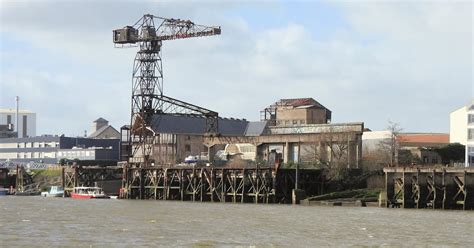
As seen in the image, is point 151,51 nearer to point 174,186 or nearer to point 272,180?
point 174,186

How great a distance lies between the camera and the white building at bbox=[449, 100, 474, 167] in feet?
373

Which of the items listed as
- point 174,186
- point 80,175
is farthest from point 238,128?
point 174,186

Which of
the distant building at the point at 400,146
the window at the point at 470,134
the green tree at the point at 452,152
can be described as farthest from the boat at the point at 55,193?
the window at the point at 470,134

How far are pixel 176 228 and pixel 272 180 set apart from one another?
46.3m

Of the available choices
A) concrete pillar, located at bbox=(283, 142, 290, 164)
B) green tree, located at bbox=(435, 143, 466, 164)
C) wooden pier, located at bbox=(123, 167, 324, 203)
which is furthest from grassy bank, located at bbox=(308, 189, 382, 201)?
green tree, located at bbox=(435, 143, 466, 164)

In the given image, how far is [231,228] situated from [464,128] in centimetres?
7947

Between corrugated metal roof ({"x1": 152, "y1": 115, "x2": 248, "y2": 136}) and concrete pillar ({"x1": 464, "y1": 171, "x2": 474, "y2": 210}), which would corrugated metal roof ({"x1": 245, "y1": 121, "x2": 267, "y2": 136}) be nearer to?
corrugated metal roof ({"x1": 152, "y1": 115, "x2": 248, "y2": 136})

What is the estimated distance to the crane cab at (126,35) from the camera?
481ft

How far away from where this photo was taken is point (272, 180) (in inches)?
4205

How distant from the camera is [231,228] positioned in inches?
2427

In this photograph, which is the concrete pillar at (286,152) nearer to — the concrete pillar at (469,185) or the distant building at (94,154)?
the concrete pillar at (469,185)

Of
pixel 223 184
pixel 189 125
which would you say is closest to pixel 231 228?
pixel 223 184

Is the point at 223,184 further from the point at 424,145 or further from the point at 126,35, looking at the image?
the point at 424,145

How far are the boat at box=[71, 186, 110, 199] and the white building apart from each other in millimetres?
47082
